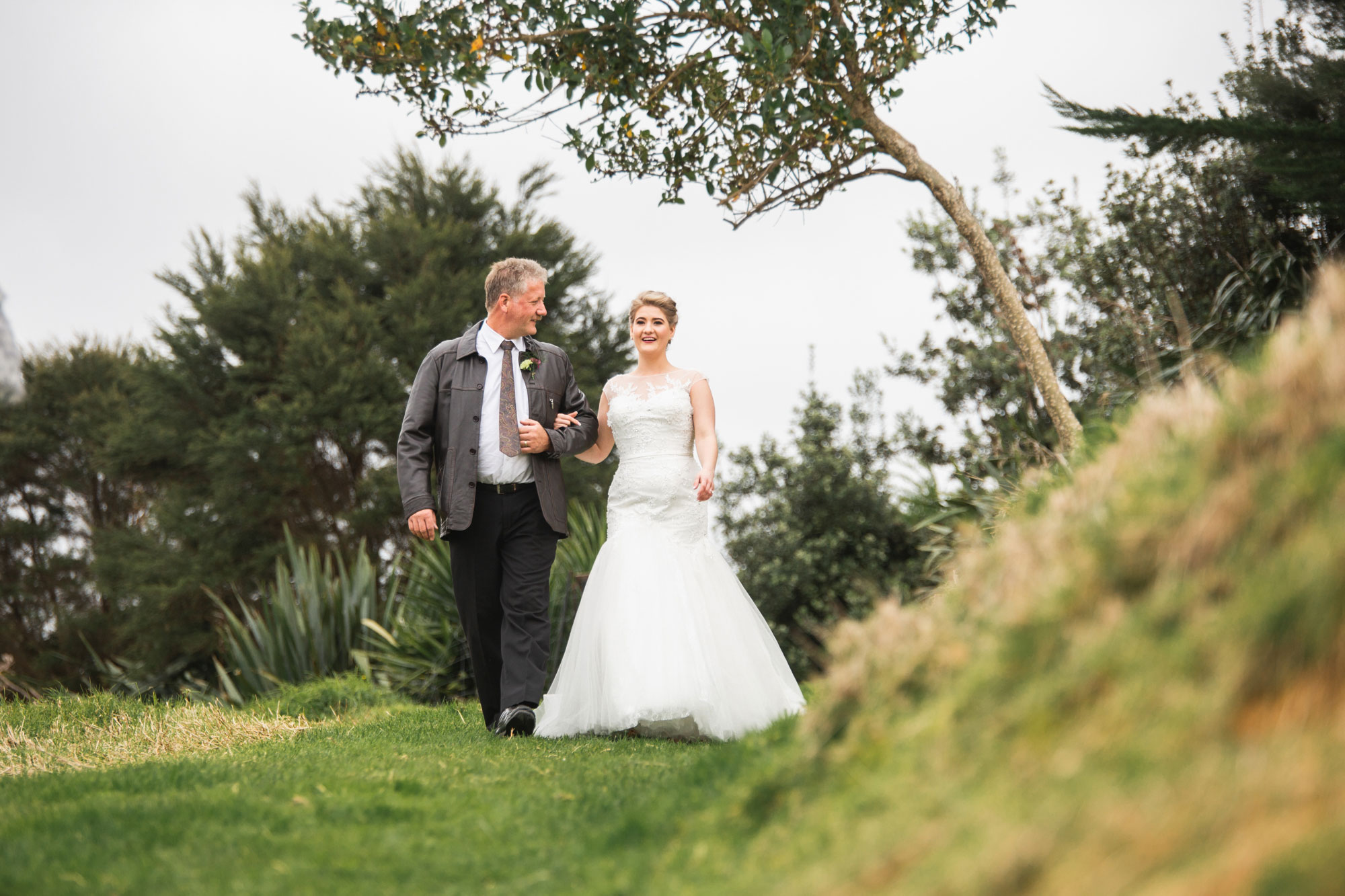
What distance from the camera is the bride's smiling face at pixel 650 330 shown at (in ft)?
17.9

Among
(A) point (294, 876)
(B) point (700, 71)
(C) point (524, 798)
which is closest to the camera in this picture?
(A) point (294, 876)

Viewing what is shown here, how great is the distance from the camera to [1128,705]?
1689mm

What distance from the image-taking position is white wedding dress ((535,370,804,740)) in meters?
4.61

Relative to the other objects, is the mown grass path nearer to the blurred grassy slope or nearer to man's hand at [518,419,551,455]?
the blurred grassy slope

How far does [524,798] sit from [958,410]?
10265 mm

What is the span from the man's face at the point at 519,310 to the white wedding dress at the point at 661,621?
22.6 inches

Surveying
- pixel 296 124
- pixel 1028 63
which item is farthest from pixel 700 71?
pixel 296 124

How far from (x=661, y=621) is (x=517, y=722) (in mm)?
761

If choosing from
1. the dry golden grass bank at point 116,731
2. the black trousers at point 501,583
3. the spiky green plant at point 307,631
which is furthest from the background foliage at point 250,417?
the black trousers at point 501,583

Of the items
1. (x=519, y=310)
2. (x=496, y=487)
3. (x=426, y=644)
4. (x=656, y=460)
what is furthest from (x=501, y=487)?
(x=426, y=644)

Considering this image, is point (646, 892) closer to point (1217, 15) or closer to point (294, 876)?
point (294, 876)

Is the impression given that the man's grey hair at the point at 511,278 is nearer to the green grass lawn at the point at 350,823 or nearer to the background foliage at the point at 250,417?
the green grass lawn at the point at 350,823

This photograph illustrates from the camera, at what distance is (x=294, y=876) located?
7.54 feet

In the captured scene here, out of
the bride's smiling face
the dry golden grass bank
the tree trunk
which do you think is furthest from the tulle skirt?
the tree trunk
